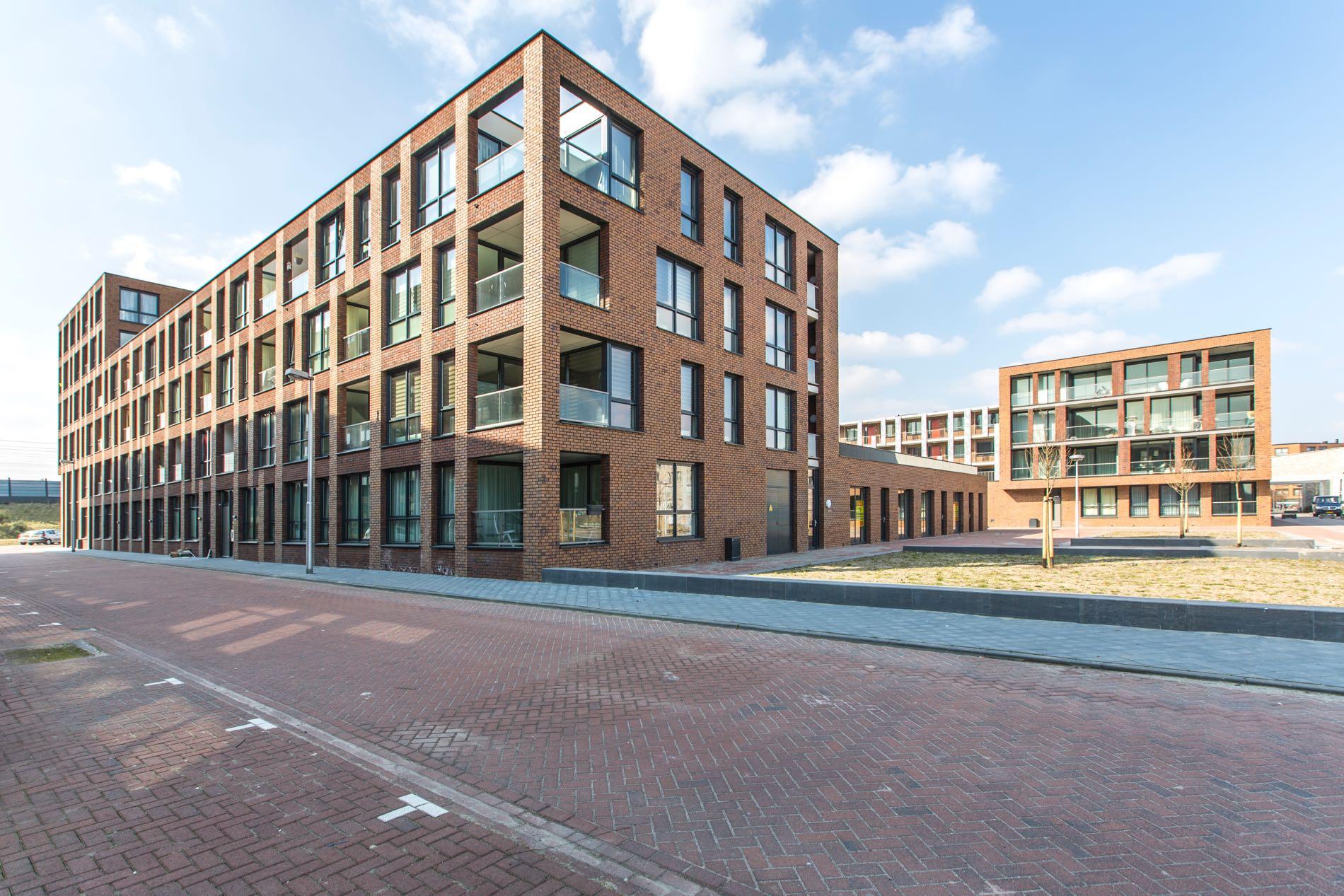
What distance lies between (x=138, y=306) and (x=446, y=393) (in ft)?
129

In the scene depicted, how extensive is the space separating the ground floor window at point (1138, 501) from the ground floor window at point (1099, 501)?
1086 mm

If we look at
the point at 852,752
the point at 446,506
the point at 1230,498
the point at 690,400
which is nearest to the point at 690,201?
the point at 690,400

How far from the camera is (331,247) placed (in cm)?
2347

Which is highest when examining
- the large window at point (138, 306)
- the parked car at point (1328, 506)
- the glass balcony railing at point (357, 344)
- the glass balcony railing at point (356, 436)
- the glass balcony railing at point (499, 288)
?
the large window at point (138, 306)

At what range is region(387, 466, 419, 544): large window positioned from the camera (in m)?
19.3

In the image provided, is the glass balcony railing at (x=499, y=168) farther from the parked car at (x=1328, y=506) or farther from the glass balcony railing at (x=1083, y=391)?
the parked car at (x=1328, y=506)

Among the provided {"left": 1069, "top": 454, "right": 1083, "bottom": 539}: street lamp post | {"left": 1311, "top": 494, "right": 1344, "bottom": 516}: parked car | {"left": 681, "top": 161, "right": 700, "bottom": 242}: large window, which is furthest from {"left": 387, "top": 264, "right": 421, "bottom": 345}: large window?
{"left": 1311, "top": 494, "right": 1344, "bottom": 516}: parked car

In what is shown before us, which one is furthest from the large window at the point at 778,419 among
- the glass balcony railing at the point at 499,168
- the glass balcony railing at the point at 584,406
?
the glass balcony railing at the point at 499,168

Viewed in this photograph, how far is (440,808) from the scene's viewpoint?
3.93 meters

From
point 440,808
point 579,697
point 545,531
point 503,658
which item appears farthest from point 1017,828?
point 545,531

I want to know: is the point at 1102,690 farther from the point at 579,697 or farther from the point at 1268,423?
the point at 1268,423

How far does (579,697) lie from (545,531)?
971 centimetres

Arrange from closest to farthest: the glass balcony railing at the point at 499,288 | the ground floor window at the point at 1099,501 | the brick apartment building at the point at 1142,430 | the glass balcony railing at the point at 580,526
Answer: the glass balcony railing at the point at 580,526 → the glass balcony railing at the point at 499,288 → the brick apartment building at the point at 1142,430 → the ground floor window at the point at 1099,501

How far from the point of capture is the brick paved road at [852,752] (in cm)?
332
